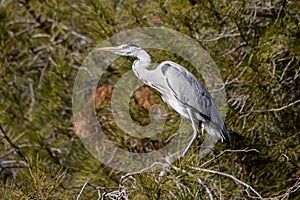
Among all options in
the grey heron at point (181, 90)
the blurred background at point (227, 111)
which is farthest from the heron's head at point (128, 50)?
the blurred background at point (227, 111)

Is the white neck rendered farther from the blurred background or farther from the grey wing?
the blurred background

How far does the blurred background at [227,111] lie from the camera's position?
111cm

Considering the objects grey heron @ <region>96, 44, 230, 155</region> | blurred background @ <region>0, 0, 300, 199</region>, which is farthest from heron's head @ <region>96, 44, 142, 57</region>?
blurred background @ <region>0, 0, 300, 199</region>

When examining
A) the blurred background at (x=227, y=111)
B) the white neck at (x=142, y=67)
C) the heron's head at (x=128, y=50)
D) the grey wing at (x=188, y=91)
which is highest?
the heron's head at (x=128, y=50)

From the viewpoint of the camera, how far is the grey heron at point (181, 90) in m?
1.14

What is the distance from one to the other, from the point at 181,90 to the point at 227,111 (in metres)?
0.23

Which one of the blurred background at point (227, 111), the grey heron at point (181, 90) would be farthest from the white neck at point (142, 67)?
the blurred background at point (227, 111)

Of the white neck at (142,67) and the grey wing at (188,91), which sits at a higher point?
the white neck at (142,67)

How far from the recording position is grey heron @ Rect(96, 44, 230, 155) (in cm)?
114

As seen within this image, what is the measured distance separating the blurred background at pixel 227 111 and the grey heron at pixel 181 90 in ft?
0.19

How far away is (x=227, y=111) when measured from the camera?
4.44 ft

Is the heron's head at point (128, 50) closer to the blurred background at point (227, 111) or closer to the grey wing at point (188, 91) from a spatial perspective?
the grey wing at point (188, 91)

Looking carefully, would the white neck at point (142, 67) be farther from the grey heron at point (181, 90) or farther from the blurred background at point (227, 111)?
the blurred background at point (227, 111)

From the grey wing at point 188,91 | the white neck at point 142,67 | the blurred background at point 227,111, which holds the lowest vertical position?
the blurred background at point 227,111
